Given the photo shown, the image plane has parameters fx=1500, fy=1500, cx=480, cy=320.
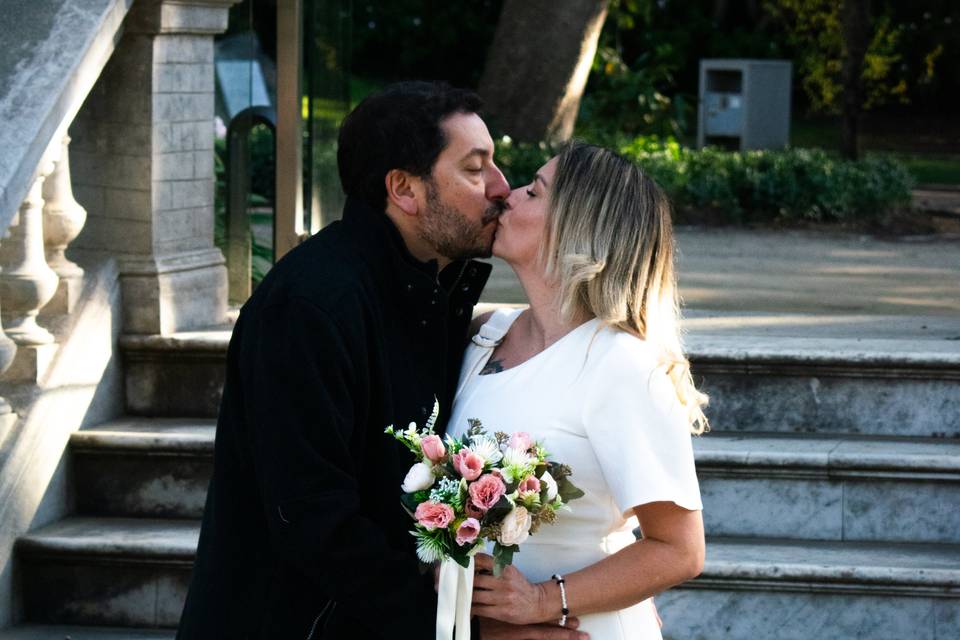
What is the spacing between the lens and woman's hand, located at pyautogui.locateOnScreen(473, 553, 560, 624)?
2.84m

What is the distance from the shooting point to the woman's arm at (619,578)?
112 inches

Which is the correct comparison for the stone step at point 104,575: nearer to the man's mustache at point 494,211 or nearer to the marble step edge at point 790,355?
the marble step edge at point 790,355

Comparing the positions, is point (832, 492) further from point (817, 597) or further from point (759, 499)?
point (817, 597)

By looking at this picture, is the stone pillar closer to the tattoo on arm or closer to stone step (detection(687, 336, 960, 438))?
stone step (detection(687, 336, 960, 438))

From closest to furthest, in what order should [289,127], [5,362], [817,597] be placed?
[5,362]
[817,597]
[289,127]

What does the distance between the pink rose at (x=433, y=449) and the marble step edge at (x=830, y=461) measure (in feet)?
6.98

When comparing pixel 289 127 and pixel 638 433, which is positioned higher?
pixel 289 127

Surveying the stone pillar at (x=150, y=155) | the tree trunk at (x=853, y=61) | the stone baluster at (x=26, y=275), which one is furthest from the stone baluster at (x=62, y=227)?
the tree trunk at (x=853, y=61)

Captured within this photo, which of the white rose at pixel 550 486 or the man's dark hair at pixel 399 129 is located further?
the man's dark hair at pixel 399 129

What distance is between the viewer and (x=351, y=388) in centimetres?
283

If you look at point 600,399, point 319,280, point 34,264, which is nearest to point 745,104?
point 34,264

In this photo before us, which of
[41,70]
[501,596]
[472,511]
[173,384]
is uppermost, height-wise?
[41,70]

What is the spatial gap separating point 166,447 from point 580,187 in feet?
7.60

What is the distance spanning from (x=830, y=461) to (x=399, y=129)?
7.23ft
